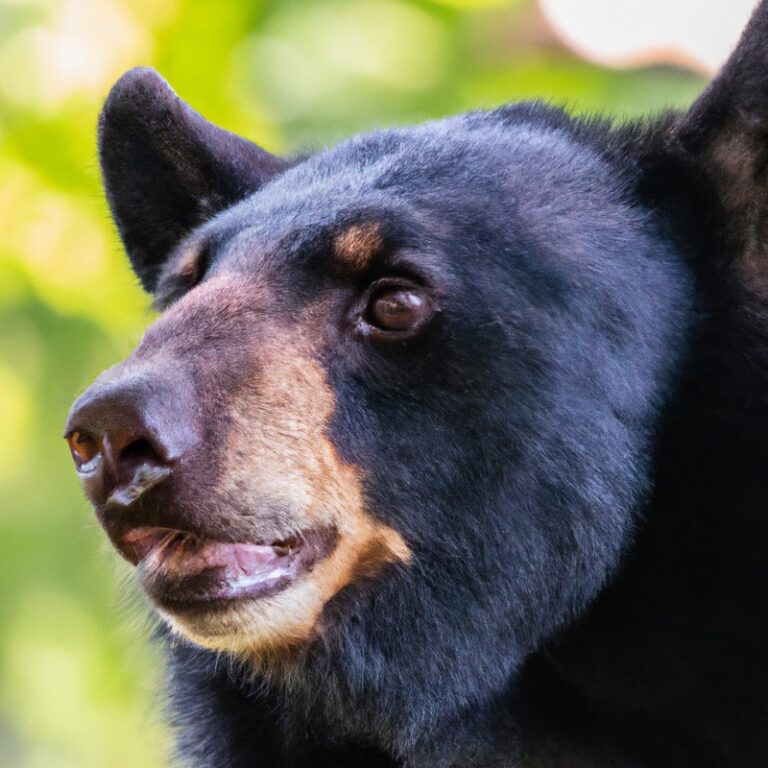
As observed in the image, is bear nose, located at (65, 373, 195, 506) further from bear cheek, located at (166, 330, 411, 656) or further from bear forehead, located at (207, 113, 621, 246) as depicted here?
bear forehead, located at (207, 113, 621, 246)

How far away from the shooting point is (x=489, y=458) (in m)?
3.48

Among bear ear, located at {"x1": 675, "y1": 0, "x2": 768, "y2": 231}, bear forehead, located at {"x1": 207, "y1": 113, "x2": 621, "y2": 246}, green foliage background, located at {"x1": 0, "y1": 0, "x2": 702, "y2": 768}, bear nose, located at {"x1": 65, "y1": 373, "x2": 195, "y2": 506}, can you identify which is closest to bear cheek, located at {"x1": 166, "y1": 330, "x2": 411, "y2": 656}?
bear nose, located at {"x1": 65, "y1": 373, "x2": 195, "y2": 506}

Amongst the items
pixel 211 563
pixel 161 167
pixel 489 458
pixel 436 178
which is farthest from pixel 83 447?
pixel 161 167

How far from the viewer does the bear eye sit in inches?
137

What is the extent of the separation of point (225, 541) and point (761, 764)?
5.18 ft

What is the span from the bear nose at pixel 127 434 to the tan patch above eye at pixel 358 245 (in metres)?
0.69

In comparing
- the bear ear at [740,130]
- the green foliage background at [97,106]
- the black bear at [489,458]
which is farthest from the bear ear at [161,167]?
the green foliage background at [97,106]

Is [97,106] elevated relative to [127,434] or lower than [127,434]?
elevated

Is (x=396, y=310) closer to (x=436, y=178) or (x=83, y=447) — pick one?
(x=436, y=178)

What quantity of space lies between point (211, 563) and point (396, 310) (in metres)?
0.83

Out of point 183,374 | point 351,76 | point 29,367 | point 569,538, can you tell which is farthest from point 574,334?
point 29,367

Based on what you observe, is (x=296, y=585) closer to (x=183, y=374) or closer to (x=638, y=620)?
(x=183, y=374)

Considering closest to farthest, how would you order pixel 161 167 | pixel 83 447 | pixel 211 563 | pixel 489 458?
pixel 83 447, pixel 211 563, pixel 489 458, pixel 161 167

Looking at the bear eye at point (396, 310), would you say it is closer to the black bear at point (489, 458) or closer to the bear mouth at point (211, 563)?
the black bear at point (489, 458)
